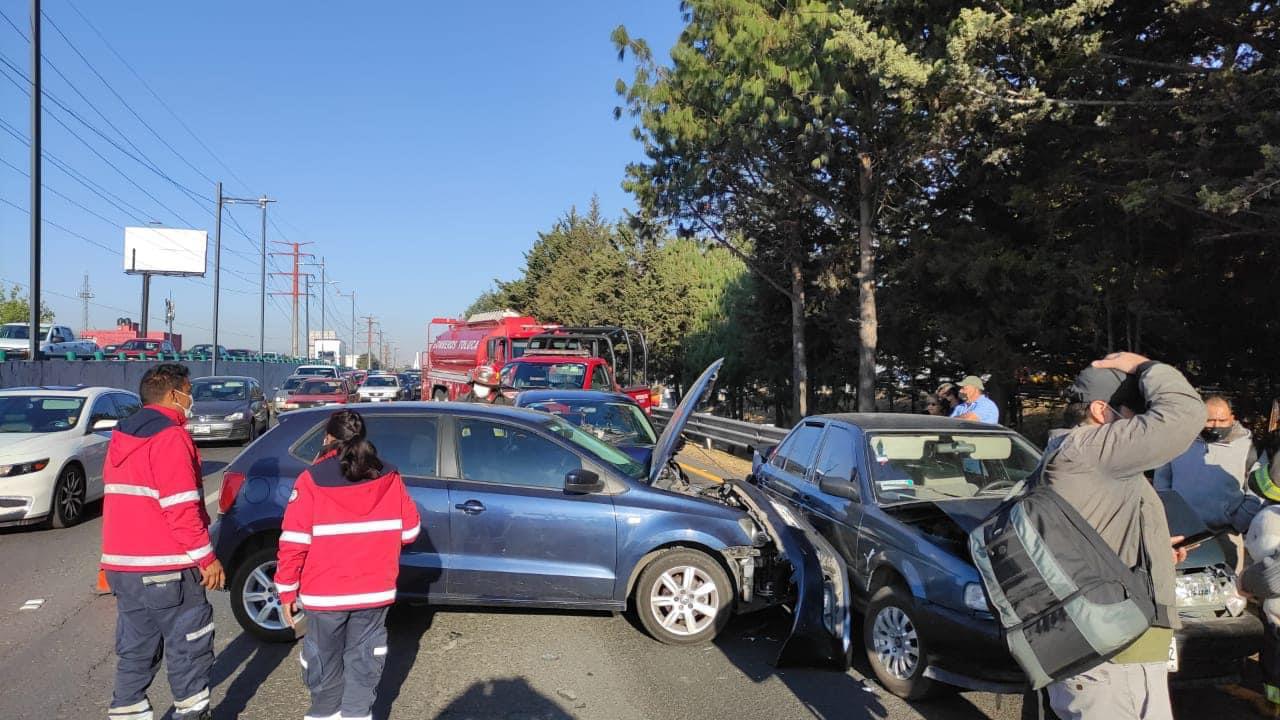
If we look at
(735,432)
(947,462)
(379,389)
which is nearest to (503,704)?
(947,462)

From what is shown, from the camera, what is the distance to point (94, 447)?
9844 millimetres

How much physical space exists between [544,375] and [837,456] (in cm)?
1204

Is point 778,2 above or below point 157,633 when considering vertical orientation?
above

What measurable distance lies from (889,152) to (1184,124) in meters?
7.22

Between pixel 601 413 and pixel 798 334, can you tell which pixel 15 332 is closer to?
pixel 798 334

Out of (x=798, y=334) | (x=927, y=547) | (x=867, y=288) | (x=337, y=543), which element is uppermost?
(x=867, y=288)

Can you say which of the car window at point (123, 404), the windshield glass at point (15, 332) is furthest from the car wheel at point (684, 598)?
the windshield glass at point (15, 332)

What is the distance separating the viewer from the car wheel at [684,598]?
5625 millimetres

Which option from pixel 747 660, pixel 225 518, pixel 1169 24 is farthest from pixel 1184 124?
pixel 225 518

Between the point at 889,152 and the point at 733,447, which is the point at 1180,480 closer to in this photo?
the point at 733,447

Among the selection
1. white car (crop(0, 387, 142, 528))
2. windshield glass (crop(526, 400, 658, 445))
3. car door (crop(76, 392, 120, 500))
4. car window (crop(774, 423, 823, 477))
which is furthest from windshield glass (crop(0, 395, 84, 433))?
car window (crop(774, 423, 823, 477))

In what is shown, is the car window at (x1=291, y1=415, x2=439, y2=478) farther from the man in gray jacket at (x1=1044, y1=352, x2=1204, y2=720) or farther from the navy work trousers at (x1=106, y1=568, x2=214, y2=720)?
the man in gray jacket at (x1=1044, y1=352, x2=1204, y2=720)

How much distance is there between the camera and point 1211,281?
15078mm

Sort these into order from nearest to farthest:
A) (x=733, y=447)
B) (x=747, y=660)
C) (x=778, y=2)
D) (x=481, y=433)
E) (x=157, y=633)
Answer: (x=157, y=633), (x=747, y=660), (x=481, y=433), (x=778, y=2), (x=733, y=447)
